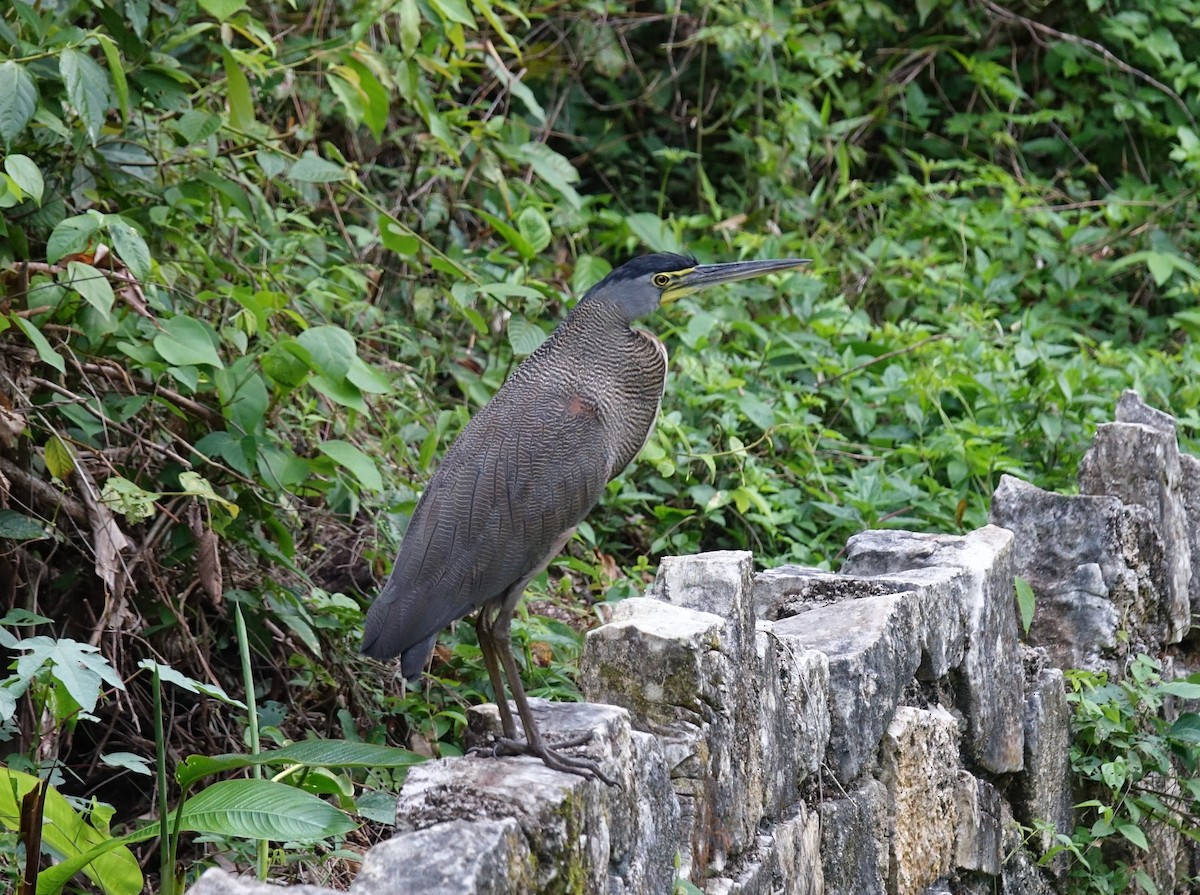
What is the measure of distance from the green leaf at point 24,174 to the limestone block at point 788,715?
1832 millimetres

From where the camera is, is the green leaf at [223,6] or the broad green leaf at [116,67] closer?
the broad green leaf at [116,67]

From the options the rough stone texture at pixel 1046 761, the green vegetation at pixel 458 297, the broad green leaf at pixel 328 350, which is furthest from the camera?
the rough stone texture at pixel 1046 761

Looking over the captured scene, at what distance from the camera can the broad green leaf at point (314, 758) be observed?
240cm

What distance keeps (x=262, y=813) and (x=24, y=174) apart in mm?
1638

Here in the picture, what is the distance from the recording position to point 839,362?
6016 millimetres

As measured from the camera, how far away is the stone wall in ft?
6.87

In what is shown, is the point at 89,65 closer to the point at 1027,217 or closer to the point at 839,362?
the point at 839,362

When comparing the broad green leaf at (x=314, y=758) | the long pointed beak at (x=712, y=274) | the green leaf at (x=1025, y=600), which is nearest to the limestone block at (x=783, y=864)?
the broad green leaf at (x=314, y=758)

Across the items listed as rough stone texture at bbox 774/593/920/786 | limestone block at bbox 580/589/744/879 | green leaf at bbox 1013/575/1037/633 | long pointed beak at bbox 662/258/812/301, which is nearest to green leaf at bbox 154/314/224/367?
long pointed beak at bbox 662/258/812/301

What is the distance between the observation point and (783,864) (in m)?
2.79

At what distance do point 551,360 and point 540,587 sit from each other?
143 cm

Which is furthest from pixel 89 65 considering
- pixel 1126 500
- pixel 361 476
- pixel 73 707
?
pixel 1126 500

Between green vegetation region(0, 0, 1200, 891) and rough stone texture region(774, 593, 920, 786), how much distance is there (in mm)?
951

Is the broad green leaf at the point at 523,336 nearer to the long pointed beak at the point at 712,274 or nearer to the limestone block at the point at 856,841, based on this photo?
the long pointed beak at the point at 712,274
